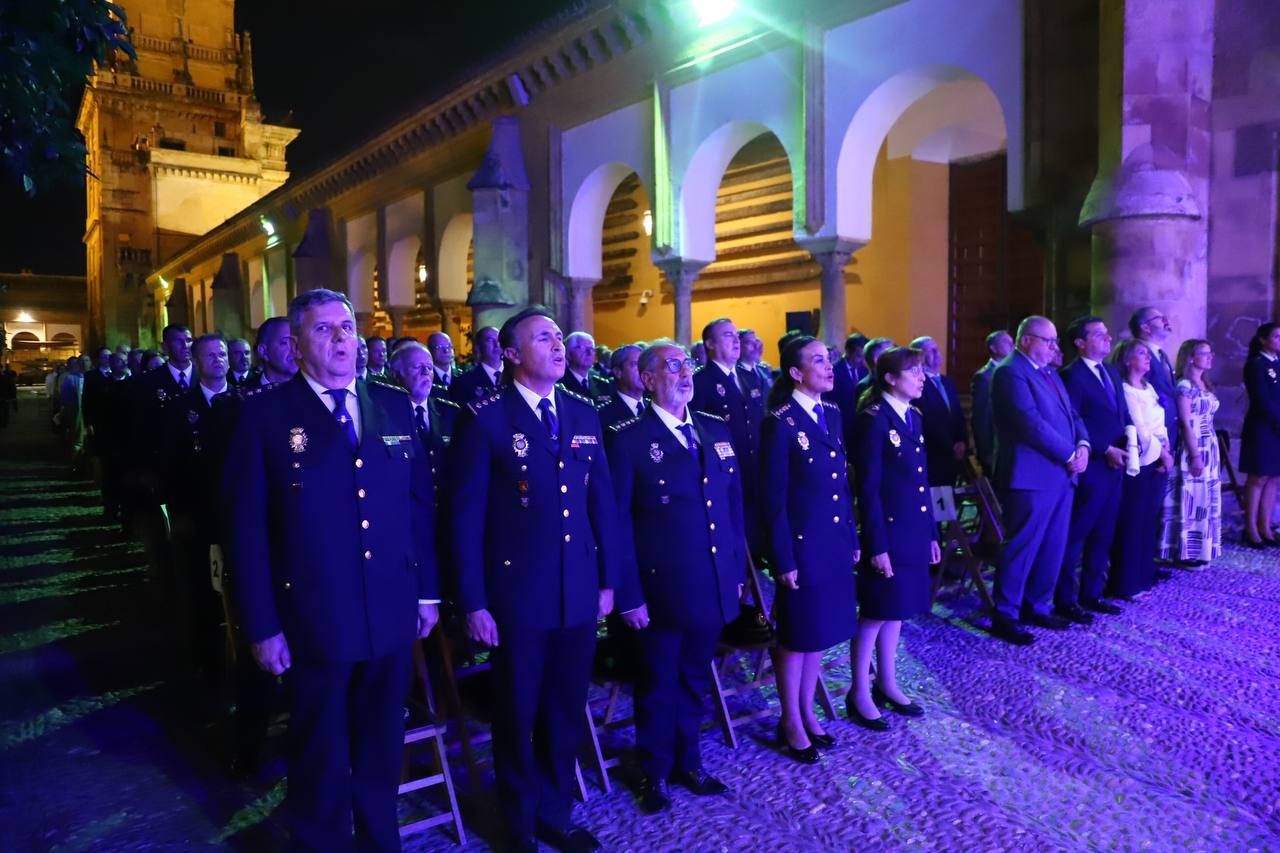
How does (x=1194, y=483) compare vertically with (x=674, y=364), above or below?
below

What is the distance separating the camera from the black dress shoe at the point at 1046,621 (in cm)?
594

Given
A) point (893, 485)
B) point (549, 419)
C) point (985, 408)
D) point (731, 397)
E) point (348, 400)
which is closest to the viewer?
point (348, 400)

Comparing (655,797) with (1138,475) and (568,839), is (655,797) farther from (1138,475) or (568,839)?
(1138,475)

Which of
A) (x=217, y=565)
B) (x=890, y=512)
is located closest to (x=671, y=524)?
(x=890, y=512)

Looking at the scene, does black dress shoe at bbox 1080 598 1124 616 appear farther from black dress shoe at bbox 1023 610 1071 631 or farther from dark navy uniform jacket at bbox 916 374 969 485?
dark navy uniform jacket at bbox 916 374 969 485

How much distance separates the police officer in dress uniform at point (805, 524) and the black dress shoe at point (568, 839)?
3.84ft

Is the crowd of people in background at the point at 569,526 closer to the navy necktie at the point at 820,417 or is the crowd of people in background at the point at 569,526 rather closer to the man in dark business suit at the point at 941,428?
the navy necktie at the point at 820,417

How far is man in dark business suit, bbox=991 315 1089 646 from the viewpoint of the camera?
18.7 ft

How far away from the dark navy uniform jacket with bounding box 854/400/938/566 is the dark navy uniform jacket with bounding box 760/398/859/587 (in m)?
0.33

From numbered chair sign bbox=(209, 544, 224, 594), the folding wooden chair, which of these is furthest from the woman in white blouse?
numbered chair sign bbox=(209, 544, 224, 594)

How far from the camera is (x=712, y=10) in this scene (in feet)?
42.1

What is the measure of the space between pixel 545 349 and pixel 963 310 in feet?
42.1

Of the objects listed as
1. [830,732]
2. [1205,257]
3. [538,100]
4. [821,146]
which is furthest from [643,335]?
[830,732]

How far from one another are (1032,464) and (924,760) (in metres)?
2.43
